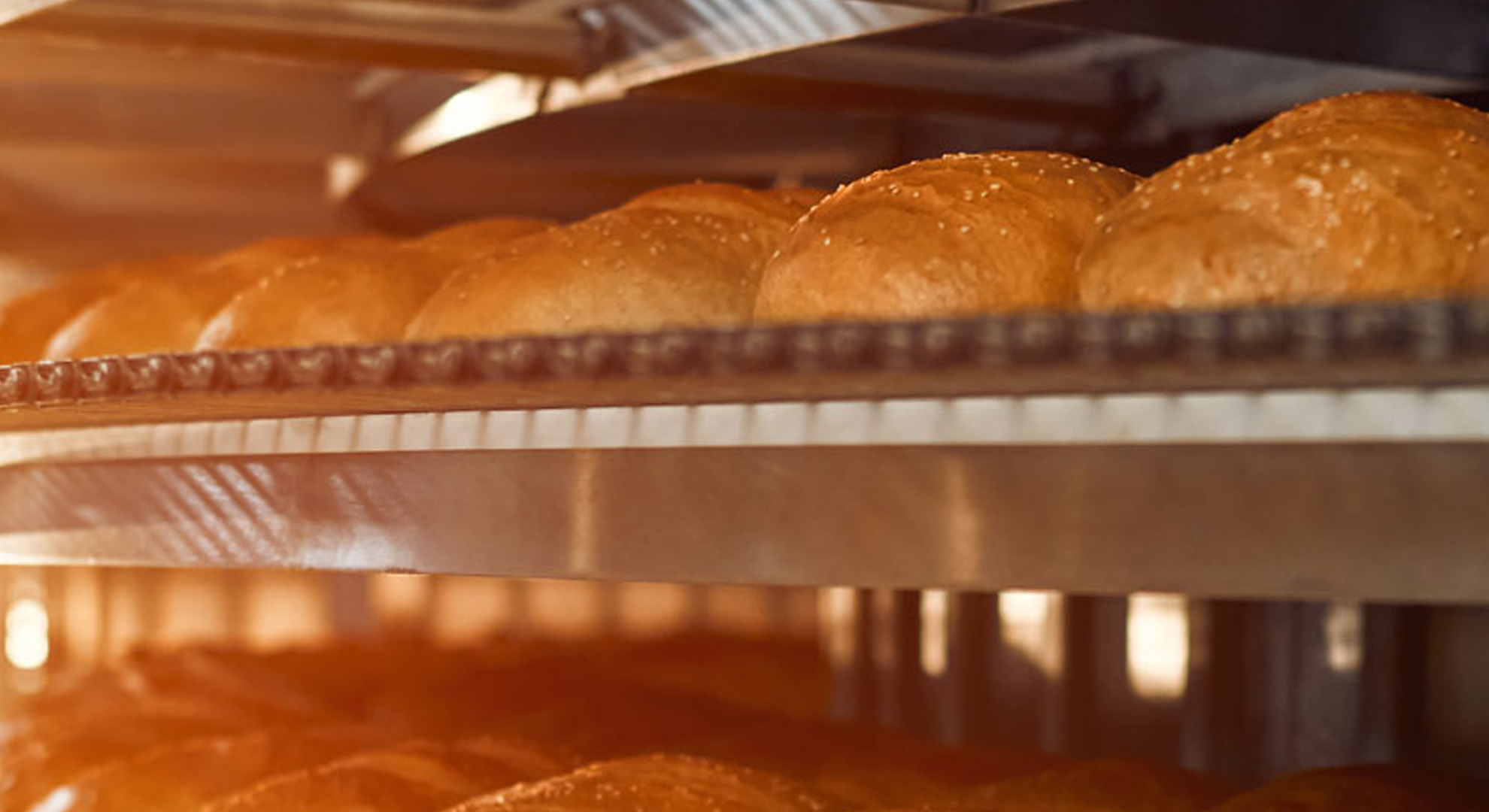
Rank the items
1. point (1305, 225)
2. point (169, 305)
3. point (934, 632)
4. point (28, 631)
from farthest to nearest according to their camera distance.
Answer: point (28, 631)
point (934, 632)
point (169, 305)
point (1305, 225)

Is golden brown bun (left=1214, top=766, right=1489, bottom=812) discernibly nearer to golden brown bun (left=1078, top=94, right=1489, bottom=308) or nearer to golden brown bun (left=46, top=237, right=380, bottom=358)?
golden brown bun (left=1078, top=94, right=1489, bottom=308)

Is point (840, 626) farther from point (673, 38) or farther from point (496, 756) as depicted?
point (673, 38)

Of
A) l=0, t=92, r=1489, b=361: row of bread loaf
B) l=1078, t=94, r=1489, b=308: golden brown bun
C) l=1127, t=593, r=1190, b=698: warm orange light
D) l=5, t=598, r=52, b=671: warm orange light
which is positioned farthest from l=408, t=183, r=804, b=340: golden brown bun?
l=5, t=598, r=52, b=671: warm orange light

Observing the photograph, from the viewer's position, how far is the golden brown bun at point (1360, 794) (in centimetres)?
129

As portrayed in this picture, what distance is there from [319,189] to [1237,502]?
244 centimetres

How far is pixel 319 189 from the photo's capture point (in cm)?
301

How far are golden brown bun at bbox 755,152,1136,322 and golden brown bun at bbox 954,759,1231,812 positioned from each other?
0.49 metres

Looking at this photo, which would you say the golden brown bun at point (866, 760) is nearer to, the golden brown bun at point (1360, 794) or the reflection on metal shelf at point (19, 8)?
the golden brown bun at point (1360, 794)

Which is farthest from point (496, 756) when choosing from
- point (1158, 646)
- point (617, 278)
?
point (1158, 646)

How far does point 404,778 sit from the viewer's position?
1538 millimetres

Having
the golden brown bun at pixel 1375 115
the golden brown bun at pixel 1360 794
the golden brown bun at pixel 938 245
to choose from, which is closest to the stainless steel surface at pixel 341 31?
the golden brown bun at pixel 938 245

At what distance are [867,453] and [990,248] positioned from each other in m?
0.24

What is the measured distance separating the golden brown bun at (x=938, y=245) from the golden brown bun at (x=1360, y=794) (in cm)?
45

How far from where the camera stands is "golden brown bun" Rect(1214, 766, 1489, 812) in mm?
1291
